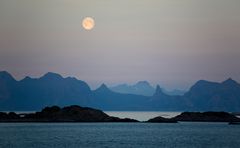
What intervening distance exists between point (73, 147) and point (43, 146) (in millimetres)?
A: 7537

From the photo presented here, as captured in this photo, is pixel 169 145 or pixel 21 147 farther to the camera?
pixel 169 145

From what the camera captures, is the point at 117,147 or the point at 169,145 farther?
the point at 169,145

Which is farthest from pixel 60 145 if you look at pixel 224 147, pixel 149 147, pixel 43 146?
pixel 224 147

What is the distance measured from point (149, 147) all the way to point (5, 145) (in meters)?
34.3

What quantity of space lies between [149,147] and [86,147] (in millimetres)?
14943

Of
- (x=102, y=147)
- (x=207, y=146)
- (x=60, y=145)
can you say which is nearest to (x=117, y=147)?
(x=102, y=147)

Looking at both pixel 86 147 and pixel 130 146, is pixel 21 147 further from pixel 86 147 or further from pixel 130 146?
pixel 130 146

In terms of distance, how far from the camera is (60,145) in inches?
4843

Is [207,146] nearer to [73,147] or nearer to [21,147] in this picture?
[73,147]

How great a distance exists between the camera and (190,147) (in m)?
120

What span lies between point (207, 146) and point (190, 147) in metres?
5.27

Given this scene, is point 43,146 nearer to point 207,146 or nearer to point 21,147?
point 21,147

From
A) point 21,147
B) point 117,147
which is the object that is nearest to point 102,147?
point 117,147

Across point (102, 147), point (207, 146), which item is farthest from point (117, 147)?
point (207, 146)
